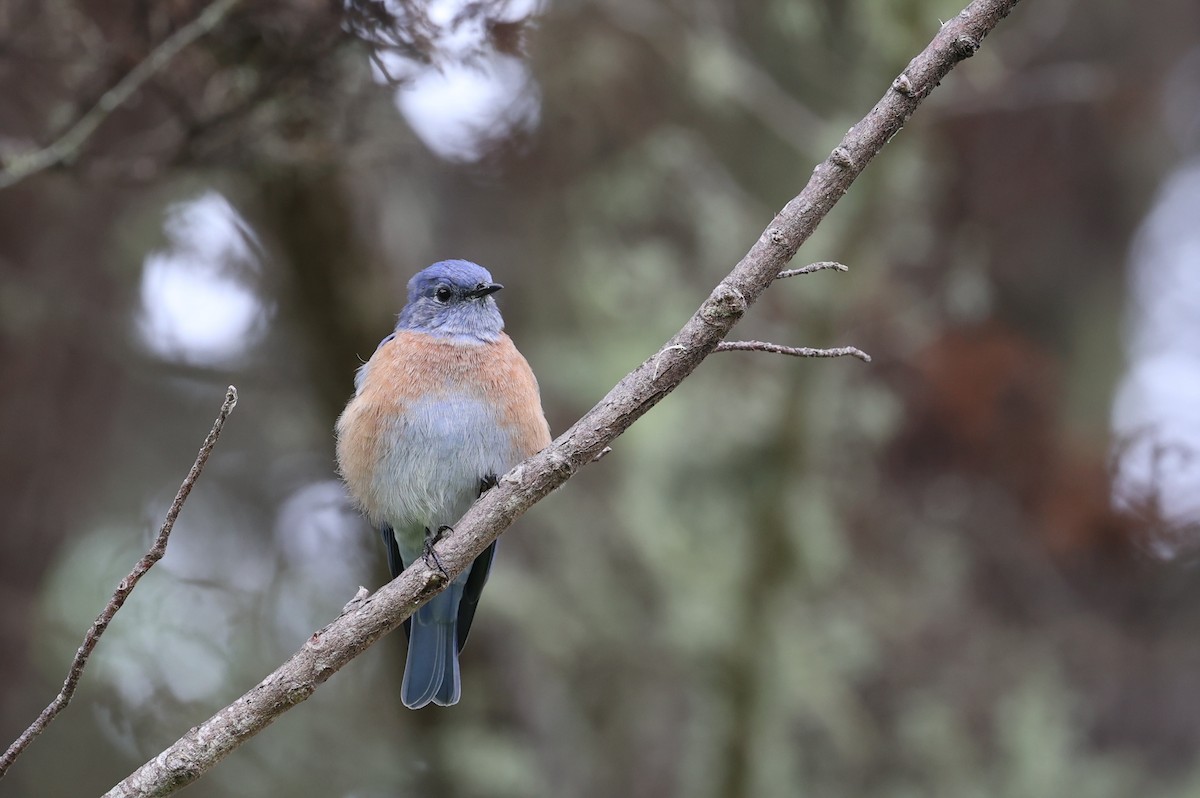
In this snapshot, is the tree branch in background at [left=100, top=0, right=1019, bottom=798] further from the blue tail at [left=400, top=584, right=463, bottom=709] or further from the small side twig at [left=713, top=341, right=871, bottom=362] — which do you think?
the blue tail at [left=400, top=584, right=463, bottom=709]

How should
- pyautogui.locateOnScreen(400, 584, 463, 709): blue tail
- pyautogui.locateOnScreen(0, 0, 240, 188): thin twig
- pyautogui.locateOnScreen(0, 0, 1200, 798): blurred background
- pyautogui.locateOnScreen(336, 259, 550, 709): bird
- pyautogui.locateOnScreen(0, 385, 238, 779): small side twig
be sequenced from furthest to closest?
pyautogui.locateOnScreen(0, 0, 1200, 798): blurred background
pyautogui.locateOnScreen(400, 584, 463, 709): blue tail
pyautogui.locateOnScreen(336, 259, 550, 709): bird
pyautogui.locateOnScreen(0, 0, 240, 188): thin twig
pyautogui.locateOnScreen(0, 385, 238, 779): small side twig

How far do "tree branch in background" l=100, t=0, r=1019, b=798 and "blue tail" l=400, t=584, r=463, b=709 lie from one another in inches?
49.2

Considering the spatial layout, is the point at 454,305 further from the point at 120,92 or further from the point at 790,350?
the point at 790,350

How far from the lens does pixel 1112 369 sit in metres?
9.30

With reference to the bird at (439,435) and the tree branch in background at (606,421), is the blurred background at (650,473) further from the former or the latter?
the tree branch in background at (606,421)

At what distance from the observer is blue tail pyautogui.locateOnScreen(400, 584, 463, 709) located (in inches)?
161

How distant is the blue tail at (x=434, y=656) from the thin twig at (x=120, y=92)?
76.3 inches

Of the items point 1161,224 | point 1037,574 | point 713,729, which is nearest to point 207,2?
point 713,729

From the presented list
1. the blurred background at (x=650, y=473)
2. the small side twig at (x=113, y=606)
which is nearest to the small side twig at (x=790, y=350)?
the small side twig at (x=113, y=606)

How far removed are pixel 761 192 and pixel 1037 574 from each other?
331 centimetres

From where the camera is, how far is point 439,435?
3953mm

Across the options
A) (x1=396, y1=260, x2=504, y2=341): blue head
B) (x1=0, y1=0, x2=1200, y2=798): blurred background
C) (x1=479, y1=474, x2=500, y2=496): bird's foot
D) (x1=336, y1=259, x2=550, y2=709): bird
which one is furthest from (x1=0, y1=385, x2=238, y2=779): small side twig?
(x1=0, y1=0, x2=1200, y2=798): blurred background

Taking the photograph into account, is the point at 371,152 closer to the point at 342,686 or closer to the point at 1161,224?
the point at 342,686

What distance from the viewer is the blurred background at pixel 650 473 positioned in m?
6.04
